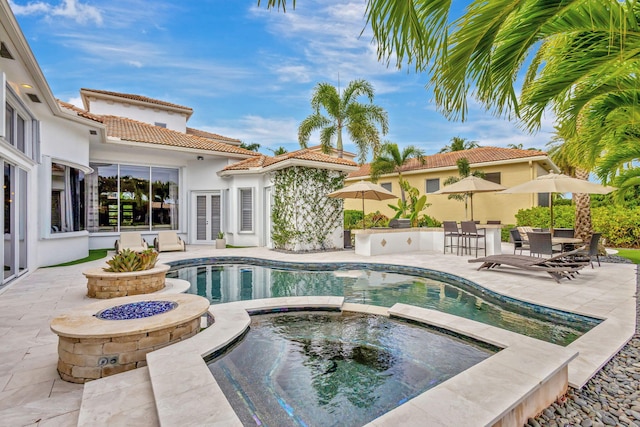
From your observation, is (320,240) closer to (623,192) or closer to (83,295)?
(83,295)

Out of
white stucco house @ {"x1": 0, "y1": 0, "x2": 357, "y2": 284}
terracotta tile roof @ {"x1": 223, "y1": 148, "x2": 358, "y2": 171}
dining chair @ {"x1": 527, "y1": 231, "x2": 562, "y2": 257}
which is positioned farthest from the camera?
terracotta tile roof @ {"x1": 223, "y1": 148, "x2": 358, "y2": 171}

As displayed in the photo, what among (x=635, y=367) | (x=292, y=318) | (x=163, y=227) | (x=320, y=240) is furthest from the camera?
(x=163, y=227)

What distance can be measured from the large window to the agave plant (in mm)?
9258

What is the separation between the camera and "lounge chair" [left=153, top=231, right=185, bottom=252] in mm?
14888

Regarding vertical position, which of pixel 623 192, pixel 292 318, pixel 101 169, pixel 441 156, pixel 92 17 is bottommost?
pixel 292 318

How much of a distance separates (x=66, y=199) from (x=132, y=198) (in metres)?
4.34

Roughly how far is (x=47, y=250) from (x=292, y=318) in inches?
402

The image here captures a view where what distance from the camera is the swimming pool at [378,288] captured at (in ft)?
19.5

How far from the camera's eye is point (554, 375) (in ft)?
11.1

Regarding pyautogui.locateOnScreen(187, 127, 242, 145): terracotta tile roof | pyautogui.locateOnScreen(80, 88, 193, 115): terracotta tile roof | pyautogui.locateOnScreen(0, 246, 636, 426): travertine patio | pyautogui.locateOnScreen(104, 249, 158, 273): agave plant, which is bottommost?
pyautogui.locateOnScreen(0, 246, 636, 426): travertine patio

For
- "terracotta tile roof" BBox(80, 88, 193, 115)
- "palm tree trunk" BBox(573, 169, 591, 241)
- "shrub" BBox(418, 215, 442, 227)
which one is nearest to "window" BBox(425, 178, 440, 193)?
"shrub" BBox(418, 215, 442, 227)

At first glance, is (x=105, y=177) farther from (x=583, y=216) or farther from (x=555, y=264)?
(x=583, y=216)

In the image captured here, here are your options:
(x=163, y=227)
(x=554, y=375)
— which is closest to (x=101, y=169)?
(x=163, y=227)

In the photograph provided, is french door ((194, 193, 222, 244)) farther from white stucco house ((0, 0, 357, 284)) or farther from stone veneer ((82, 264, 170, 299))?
stone veneer ((82, 264, 170, 299))
